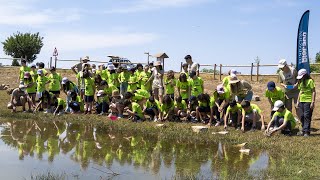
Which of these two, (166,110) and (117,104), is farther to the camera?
(117,104)

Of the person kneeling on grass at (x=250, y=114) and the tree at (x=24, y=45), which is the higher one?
the tree at (x=24, y=45)

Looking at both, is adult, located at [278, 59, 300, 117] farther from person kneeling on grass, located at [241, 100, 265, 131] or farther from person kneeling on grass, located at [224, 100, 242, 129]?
person kneeling on grass, located at [224, 100, 242, 129]

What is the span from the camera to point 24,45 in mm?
48344

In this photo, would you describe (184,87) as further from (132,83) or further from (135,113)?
(132,83)

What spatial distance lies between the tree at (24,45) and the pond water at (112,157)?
3937cm

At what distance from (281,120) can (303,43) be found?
396 centimetres

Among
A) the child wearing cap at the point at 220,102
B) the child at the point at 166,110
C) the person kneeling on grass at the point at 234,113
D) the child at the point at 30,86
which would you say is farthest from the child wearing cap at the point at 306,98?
the child at the point at 30,86

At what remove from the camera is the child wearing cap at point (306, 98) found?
10039 millimetres

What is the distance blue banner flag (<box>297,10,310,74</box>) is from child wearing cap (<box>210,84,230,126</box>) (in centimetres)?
276

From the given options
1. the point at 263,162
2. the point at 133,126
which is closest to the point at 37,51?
the point at 133,126

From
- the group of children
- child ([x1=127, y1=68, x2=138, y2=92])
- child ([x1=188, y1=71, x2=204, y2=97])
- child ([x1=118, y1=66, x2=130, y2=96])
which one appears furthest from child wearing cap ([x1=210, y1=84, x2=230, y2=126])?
child ([x1=118, y1=66, x2=130, y2=96])

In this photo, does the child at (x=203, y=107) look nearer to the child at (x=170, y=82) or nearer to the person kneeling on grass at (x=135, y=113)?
the child at (x=170, y=82)

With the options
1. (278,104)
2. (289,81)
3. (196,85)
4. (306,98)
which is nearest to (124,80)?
(196,85)

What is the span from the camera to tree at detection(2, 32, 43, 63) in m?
48.4
